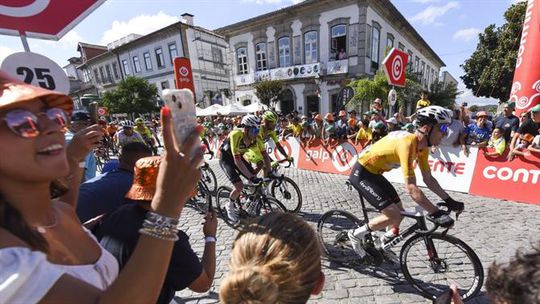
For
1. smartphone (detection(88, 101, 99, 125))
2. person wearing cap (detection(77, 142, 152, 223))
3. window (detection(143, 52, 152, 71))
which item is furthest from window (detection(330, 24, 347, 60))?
window (detection(143, 52, 152, 71))

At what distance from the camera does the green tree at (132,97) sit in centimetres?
2830

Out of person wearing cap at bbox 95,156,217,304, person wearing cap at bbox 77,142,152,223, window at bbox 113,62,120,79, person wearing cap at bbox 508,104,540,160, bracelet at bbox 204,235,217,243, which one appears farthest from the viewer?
window at bbox 113,62,120,79

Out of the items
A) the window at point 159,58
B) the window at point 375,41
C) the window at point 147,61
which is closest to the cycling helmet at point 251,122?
the window at point 375,41

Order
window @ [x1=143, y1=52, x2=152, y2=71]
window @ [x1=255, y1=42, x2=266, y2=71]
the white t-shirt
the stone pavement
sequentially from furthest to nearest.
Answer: window @ [x1=143, y1=52, x2=152, y2=71] < window @ [x1=255, y1=42, x2=266, y2=71] < the stone pavement < the white t-shirt

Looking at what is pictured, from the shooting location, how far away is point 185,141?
769 mm

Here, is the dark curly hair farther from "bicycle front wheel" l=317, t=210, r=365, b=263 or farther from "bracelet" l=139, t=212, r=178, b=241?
"bicycle front wheel" l=317, t=210, r=365, b=263

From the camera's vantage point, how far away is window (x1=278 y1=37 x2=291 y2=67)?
21041 mm

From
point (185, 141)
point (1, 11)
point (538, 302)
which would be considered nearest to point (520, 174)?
point (538, 302)

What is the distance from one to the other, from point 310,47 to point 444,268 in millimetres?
19518

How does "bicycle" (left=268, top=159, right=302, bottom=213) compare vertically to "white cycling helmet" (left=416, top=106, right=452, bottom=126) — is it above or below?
below

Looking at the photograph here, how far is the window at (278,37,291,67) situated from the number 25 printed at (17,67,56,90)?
2058 centimetres

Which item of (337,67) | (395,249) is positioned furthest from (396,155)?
(337,67)

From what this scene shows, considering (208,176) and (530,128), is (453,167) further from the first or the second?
(208,176)

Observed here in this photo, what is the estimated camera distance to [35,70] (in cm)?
208
